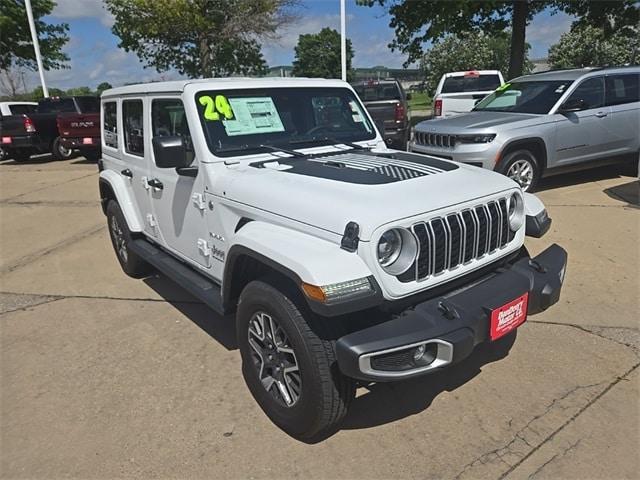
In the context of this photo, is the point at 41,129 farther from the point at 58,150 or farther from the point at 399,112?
the point at 399,112

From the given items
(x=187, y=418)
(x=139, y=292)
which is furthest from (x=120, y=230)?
(x=187, y=418)

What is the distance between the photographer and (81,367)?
3561mm

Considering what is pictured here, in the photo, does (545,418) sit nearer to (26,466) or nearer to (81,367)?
(26,466)

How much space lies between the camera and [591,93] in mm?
7660

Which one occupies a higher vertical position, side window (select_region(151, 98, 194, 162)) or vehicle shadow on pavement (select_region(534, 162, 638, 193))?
side window (select_region(151, 98, 194, 162))

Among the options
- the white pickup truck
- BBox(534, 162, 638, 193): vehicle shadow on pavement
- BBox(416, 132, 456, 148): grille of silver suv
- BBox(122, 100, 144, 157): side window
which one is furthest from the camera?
the white pickup truck

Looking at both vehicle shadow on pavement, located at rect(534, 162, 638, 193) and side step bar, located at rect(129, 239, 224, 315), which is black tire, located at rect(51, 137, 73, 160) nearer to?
side step bar, located at rect(129, 239, 224, 315)

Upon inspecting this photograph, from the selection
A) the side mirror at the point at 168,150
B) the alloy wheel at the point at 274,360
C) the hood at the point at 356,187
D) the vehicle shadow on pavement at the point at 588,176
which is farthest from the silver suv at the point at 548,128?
the alloy wheel at the point at 274,360

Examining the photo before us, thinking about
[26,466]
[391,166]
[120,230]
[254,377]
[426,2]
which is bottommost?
[26,466]

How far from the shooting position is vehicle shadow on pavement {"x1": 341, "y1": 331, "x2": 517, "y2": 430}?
2877 mm

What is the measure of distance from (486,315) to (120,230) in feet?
12.6

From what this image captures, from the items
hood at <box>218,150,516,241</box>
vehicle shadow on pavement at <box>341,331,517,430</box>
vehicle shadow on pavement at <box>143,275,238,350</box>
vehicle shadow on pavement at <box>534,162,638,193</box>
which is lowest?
vehicle shadow on pavement at <box>341,331,517,430</box>

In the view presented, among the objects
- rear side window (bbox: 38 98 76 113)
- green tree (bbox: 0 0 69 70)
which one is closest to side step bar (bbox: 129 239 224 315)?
rear side window (bbox: 38 98 76 113)

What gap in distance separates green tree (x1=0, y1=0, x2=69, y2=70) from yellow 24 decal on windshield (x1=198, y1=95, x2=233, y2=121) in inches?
973
